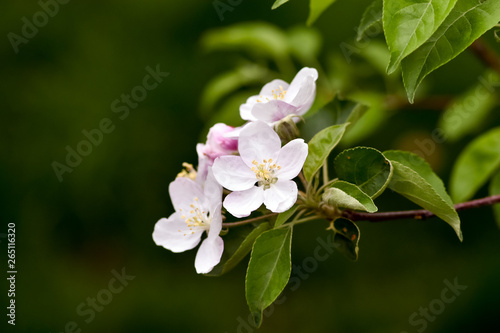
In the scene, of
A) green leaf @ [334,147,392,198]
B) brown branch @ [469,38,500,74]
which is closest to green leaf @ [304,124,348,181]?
green leaf @ [334,147,392,198]

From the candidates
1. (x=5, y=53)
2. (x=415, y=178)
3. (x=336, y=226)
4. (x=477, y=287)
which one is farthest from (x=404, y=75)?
(x=5, y=53)

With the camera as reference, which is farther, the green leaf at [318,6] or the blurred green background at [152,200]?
the blurred green background at [152,200]

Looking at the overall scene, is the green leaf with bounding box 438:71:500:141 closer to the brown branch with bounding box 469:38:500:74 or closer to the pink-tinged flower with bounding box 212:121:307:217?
the brown branch with bounding box 469:38:500:74

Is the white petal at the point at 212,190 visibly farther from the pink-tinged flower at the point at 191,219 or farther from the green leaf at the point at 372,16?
the green leaf at the point at 372,16

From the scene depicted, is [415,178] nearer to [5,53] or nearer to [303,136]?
[303,136]

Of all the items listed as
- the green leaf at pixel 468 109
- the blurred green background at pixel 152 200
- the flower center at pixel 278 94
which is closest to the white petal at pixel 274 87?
the flower center at pixel 278 94

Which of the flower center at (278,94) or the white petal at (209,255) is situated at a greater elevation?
the flower center at (278,94)
